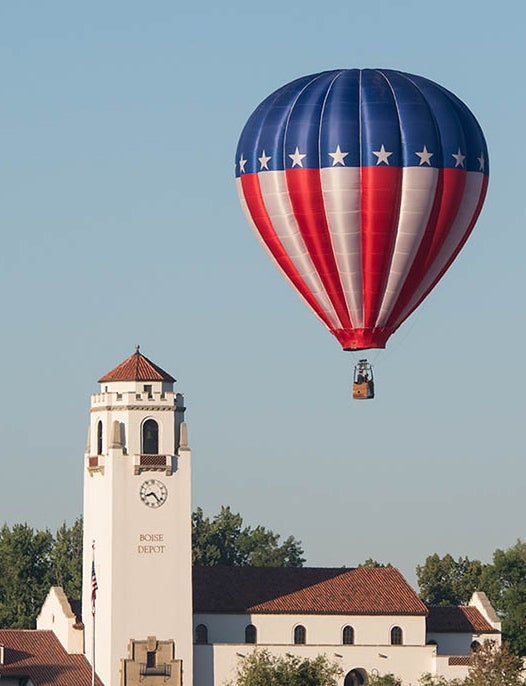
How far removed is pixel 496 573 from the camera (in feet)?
499

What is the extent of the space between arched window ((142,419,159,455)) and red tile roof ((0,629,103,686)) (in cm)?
1020

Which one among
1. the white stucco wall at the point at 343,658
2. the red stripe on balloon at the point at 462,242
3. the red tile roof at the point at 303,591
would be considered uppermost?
the red stripe on balloon at the point at 462,242

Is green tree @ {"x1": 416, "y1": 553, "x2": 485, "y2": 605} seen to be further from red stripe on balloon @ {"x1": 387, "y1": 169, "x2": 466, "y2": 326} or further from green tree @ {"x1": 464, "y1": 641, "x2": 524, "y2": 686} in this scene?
red stripe on balloon @ {"x1": 387, "y1": 169, "x2": 466, "y2": 326}

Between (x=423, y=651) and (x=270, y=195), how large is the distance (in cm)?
3866

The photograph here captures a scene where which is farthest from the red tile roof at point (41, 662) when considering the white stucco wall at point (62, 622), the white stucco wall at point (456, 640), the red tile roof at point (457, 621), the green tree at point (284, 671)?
the red tile roof at point (457, 621)

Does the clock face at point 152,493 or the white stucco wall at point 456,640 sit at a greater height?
the clock face at point 152,493

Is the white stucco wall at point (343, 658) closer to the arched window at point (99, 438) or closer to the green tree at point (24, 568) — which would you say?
the arched window at point (99, 438)

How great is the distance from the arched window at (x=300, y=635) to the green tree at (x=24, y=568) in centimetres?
2969

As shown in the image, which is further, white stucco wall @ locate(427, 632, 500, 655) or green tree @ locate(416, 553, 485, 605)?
green tree @ locate(416, 553, 485, 605)

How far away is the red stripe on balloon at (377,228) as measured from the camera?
90.0 meters

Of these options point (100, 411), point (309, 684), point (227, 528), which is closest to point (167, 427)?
point (100, 411)

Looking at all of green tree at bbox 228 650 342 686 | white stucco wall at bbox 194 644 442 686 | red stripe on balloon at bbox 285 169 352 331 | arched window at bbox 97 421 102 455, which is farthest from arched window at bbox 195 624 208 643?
red stripe on balloon at bbox 285 169 352 331

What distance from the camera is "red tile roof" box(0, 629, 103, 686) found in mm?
118625

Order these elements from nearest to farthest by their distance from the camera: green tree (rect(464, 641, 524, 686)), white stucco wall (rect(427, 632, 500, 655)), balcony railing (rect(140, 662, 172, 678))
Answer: green tree (rect(464, 641, 524, 686)), balcony railing (rect(140, 662, 172, 678)), white stucco wall (rect(427, 632, 500, 655))
